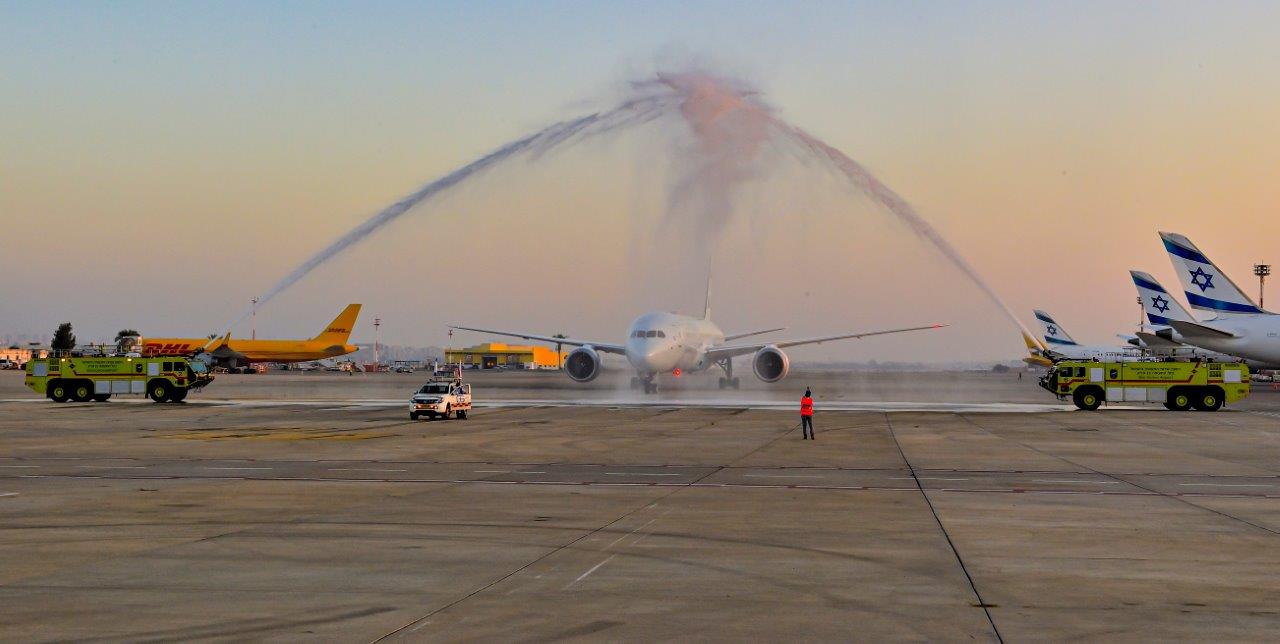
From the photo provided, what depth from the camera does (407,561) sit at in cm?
1452

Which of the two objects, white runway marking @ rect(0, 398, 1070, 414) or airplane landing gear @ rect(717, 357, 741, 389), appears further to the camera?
airplane landing gear @ rect(717, 357, 741, 389)

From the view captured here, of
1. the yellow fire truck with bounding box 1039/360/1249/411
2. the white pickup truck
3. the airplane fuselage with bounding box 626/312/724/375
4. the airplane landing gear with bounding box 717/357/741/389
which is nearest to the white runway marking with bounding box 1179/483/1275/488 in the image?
the white pickup truck

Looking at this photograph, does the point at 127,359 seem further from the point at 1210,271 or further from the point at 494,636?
the point at 1210,271

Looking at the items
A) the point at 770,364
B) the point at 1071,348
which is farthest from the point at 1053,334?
the point at 770,364

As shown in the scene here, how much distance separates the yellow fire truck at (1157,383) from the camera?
61062 mm

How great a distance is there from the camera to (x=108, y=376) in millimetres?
65625

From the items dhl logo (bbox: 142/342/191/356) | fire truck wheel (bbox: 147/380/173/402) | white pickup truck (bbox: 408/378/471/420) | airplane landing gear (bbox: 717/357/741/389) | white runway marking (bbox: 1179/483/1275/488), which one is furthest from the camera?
dhl logo (bbox: 142/342/191/356)

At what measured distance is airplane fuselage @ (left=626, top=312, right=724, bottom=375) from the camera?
245 feet

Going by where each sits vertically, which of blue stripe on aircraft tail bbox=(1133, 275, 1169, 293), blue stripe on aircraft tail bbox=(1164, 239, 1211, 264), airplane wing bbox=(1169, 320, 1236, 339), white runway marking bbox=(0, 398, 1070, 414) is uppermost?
blue stripe on aircraft tail bbox=(1164, 239, 1211, 264)

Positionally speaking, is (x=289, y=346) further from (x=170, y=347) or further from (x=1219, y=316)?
(x=1219, y=316)

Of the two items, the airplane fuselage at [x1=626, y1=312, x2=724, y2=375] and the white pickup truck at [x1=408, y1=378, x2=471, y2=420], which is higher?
the airplane fuselage at [x1=626, y1=312, x2=724, y2=375]

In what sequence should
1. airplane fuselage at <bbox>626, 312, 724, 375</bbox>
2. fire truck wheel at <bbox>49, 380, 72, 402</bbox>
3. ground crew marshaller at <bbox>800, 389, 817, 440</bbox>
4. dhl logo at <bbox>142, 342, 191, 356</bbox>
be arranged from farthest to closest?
dhl logo at <bbox>142, 342, 191, 356</bbox>
airplane fuselage at <bbox>626, 312, 724, 375</bbox>
fire truck wheel at <bbox>49, 380, 72, 402</bbox>
ground crew marshaller at <bbox>800, 389, 817, 440</bbox>

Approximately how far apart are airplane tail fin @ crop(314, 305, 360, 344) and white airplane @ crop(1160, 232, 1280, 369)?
4326 inches

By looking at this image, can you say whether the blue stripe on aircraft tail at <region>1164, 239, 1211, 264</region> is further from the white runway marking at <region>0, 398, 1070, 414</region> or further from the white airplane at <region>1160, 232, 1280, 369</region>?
the white runway marking at <region>0, 398, 1070, 414</region>
